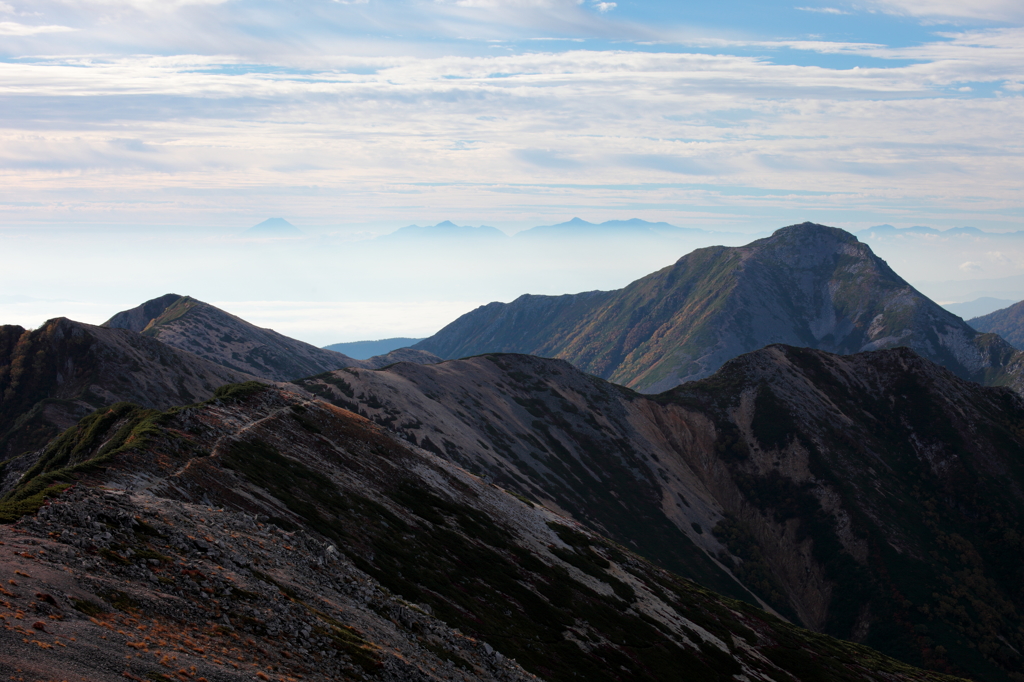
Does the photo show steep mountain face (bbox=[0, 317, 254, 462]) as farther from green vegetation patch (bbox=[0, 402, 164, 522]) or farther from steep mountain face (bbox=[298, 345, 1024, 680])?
green vegetation patch (bbox=[0, 402, 164, 522])

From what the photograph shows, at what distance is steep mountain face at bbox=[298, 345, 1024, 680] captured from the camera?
141m

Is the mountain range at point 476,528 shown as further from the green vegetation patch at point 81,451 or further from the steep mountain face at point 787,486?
the steep mountain face at point 787,486

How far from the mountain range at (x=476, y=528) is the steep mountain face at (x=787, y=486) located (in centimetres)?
68

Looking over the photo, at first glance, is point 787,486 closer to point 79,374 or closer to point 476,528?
point 476,528

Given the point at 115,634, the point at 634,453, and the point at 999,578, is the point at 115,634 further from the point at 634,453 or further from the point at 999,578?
the point at 999,578

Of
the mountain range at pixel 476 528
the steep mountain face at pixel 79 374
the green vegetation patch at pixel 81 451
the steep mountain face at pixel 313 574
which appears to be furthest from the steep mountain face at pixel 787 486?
the green vegetation patch at pixel 81 451

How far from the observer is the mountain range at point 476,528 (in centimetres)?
3116

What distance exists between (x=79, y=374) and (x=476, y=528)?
120 m

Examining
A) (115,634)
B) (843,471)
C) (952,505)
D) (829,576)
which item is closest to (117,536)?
(115,634)

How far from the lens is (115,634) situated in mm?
26156

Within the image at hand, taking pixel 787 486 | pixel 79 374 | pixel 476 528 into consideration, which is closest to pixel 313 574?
pixel 476 528

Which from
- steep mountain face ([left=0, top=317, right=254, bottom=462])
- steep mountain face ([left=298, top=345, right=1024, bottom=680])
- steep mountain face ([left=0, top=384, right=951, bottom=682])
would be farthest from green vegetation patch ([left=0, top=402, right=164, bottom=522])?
steep mountain face ([left=298, top=345, right=1024, bottom=680])

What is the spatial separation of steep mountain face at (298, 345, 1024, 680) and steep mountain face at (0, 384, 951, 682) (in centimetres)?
5375

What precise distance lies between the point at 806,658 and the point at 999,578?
345ft
